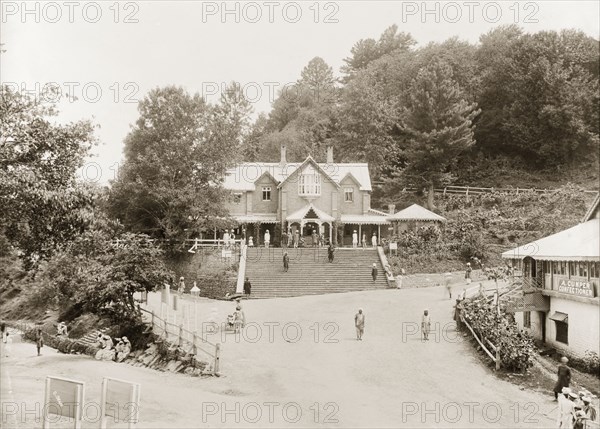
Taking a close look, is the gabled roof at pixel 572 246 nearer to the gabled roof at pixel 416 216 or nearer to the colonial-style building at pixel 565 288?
the colonial-style building at pixel 565 288

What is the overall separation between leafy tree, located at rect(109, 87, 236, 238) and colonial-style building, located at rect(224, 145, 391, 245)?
759 centimetres

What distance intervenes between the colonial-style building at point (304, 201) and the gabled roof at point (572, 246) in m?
22.5

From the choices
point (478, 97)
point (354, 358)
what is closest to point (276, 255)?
point (354, 358)

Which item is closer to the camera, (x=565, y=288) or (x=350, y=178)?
(x=565, y=288)

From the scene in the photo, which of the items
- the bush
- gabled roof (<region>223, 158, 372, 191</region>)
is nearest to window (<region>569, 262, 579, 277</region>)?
the bush

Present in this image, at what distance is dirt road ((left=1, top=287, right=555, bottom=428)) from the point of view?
616 inches

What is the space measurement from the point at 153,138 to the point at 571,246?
27.4 metres

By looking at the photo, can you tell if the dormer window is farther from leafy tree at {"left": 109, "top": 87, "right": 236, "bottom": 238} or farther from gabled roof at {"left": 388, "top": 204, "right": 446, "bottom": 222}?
leafy tree at {"left": 109, "top": 87, "right": 236, "bottom": 238}

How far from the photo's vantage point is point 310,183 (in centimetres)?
5047

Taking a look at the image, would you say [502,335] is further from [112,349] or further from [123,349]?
[112,349]

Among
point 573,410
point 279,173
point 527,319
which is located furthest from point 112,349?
point 279,173

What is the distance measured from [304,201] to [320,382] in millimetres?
32193

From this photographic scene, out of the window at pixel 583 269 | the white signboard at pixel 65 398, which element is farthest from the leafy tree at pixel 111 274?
the window at pixel 583 269

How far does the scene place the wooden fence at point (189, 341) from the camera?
20.1m
